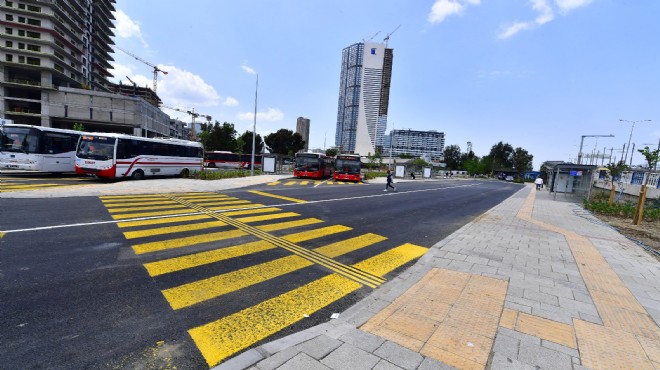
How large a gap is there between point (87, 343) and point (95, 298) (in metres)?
1.11

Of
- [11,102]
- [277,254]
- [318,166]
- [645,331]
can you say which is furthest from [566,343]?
[11,102]

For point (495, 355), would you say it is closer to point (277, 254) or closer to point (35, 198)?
point (277, 254)

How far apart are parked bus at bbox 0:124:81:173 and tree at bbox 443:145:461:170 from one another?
116 metres

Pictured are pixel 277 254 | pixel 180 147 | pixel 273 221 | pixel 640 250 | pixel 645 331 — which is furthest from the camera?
pixel 180 147

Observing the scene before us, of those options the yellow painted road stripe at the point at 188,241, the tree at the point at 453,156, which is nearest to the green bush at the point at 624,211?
the yellow painted road stripe at the point at 188,241

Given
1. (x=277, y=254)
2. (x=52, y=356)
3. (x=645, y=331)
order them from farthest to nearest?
(x=277, y=254), (x=645, y=331), (x=52, y=356)

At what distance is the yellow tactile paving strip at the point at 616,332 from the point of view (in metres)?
3.07

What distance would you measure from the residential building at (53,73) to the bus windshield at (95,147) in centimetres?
6024

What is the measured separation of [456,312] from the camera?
12.8 feet

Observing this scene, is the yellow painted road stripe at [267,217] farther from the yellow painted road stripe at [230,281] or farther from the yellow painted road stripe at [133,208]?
the yellow painted road stripe at [230,281]

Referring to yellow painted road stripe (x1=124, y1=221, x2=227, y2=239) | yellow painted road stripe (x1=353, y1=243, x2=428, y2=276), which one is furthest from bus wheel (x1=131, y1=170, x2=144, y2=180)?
yellow painted road stripe (x1=353, y1=243, x2=428, y2=276)

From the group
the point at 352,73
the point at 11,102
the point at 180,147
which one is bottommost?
the point at 180,147

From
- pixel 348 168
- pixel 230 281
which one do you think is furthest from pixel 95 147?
pixel 348 168

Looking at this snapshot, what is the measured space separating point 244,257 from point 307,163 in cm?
2524
